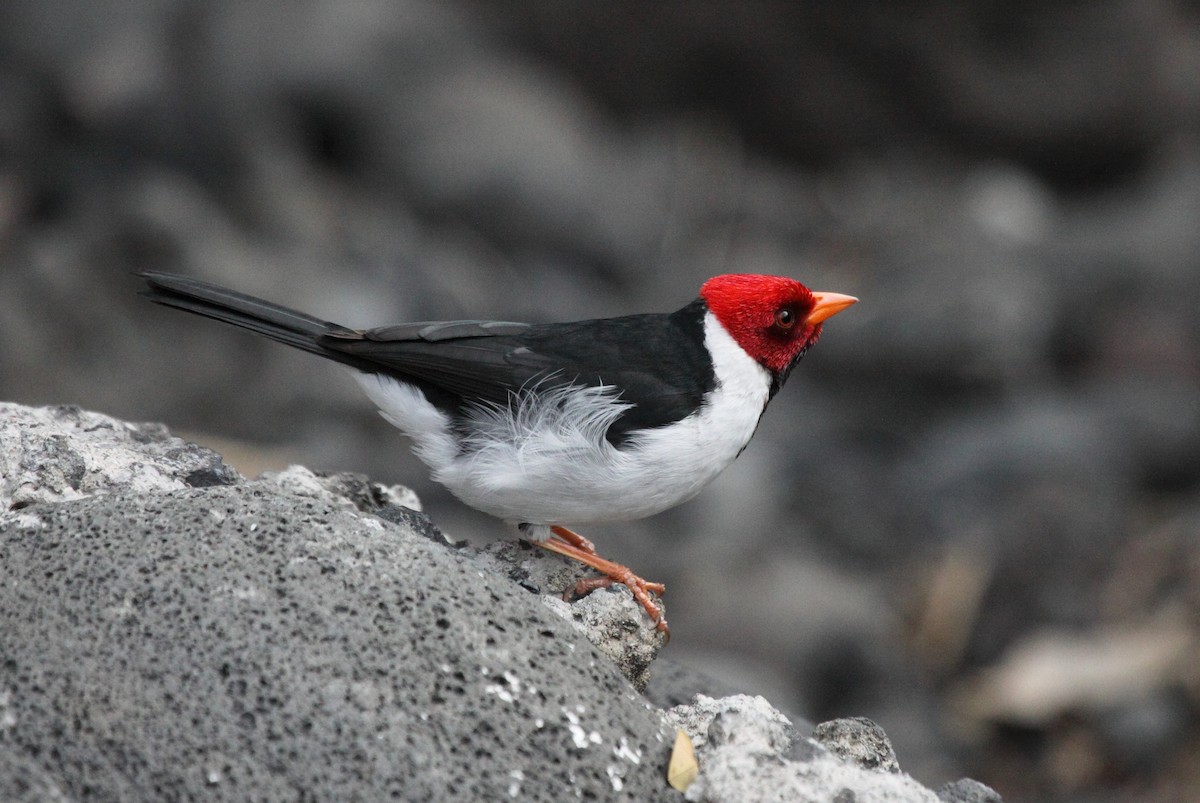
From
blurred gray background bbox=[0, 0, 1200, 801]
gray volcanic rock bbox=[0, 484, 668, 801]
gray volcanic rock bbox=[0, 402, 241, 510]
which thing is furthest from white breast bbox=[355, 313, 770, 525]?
blurred gray background bbox=[0, 0, 1200, 801]

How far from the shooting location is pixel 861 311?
10.9 meters

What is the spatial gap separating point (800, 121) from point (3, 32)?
685 centimetres

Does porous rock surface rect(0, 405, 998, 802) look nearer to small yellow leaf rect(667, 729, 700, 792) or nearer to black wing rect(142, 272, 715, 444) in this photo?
small yellow leaf rect(667, 729, 700, 792)

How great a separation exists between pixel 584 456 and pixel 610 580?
0.41m

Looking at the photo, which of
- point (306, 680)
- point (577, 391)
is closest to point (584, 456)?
point (577, 391)

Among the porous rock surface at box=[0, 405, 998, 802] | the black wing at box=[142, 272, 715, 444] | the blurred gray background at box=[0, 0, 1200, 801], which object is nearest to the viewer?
the porous rock surface at box=[0, 405, 998, 802]

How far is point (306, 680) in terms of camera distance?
2.91m

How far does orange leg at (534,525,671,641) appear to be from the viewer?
414cm

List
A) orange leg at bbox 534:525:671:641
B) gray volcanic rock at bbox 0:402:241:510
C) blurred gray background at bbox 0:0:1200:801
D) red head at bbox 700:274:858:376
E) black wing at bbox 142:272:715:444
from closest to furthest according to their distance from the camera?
gray volcanic rock at bbox 0:402:241:510 < orange leg at bbox 534:525:671:641 < black wing at bbox 142:272:715:444 < red head at bbox 700:274:858:376 < blurred gray background at bbox 0:0:1200:801

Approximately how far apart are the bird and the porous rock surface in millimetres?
873

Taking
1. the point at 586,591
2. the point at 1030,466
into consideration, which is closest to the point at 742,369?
the point at 586,591

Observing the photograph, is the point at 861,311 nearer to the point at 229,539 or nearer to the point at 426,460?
the point at 426,460

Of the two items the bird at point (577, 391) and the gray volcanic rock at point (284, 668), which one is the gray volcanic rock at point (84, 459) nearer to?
the gray volcanic rock at point (284, 668)

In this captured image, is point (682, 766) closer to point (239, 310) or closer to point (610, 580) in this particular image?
point (610, 580)
